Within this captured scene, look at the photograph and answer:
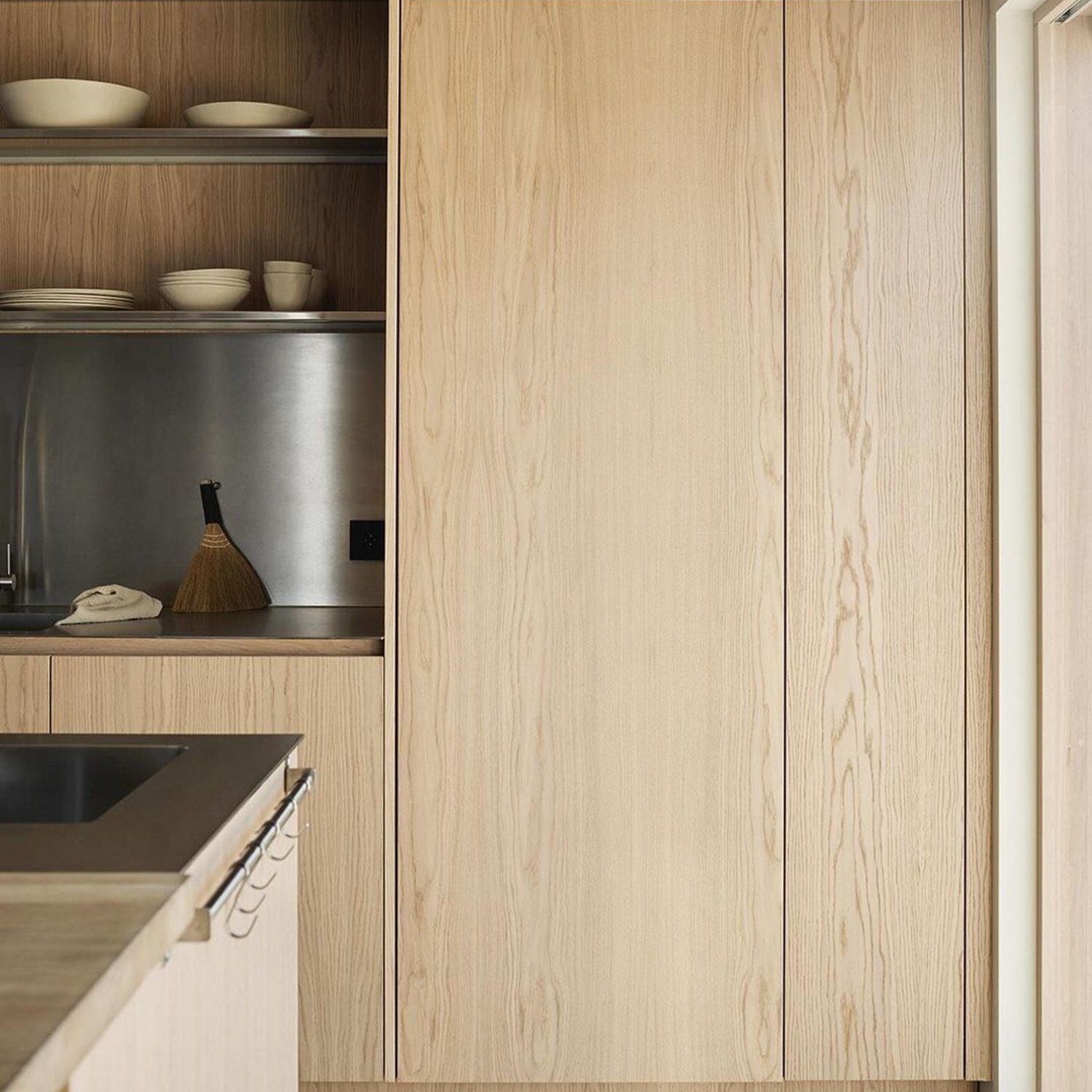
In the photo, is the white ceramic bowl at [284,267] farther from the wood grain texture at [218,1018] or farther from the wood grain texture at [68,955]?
the wood grain texture at [68,955]

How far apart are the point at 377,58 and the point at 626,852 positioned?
180 centimetres

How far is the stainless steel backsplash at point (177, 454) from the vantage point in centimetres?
279

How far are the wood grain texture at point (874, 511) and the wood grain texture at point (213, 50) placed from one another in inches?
40.2

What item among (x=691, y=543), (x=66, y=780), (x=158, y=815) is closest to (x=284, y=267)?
(x=691, y=543)

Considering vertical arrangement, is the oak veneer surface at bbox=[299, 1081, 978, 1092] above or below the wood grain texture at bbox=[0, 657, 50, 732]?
below

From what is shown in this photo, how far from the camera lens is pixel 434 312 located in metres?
2.23

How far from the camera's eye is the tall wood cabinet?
2.22 m

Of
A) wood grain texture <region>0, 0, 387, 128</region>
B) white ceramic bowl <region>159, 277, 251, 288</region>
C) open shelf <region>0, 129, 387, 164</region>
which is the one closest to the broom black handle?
white ceramic bowl <region>159, 277, 251, 288</region>

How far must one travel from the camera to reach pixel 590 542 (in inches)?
88.0

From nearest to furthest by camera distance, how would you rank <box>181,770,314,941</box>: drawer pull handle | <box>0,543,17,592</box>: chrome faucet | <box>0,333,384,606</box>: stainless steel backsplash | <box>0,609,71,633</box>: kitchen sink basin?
<box>181,770,314,941</box>: drawer pull handle
<box>0,609,71,633</box>: kitchen sink basin
<box>0,543,17,592</box>: chrome faucet
<box>0,333,384,606</box>: stainless steel backsplash

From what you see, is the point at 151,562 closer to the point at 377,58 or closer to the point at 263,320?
the point at 263,320

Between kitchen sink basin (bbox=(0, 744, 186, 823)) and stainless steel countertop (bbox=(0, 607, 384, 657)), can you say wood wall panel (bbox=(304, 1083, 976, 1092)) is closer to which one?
stainless steel countertop (bbox=(0, 607, 384, 657))

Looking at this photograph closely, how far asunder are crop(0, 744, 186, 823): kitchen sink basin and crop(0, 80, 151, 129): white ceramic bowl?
1.55 m

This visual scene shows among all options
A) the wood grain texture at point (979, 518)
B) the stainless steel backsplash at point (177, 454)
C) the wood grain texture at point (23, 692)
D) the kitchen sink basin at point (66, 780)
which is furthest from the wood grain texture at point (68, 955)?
the stainless steel backsplash at point (177, 454)
